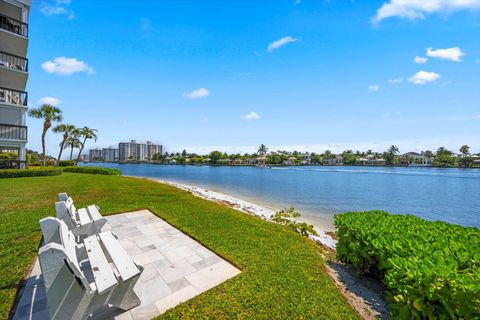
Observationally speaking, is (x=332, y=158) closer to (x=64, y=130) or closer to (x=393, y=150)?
(x=393, y=150)

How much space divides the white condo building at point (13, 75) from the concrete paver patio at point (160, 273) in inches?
726

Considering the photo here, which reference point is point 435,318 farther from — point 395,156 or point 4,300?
point 395,156

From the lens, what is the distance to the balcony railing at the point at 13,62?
1788 cm

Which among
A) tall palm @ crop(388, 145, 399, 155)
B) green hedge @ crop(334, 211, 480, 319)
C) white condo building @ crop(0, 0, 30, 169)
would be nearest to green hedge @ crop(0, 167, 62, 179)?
white condo building @ crop(0, 0, 30, 169)

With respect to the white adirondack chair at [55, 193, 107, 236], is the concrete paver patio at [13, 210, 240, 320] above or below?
below

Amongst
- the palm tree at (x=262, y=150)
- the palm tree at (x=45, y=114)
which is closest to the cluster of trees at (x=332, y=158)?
the palm tree at (x=262, y=150)

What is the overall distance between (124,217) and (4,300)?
4.75 m

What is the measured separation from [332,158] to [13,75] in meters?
169

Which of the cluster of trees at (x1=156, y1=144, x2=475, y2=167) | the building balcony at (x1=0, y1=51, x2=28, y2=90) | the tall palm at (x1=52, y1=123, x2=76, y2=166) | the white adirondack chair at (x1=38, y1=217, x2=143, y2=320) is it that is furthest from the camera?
the cluster of trees at (x1=156, y1=144, x2=475, y2=167)

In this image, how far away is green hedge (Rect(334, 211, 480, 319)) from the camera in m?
2.16

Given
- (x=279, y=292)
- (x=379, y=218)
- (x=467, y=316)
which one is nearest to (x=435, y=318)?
(x=467, y=316)

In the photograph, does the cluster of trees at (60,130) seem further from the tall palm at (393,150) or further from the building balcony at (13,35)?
the tall palm at (393,150)

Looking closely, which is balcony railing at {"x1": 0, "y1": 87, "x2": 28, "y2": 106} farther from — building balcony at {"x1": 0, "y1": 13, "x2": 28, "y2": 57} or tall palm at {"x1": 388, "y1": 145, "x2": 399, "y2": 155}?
tall palm at {"x1": 388, "y1": 145, "x2": 399, "y2": 155}

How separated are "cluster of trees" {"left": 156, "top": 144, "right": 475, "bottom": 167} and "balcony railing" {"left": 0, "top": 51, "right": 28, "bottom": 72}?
126881 mm
